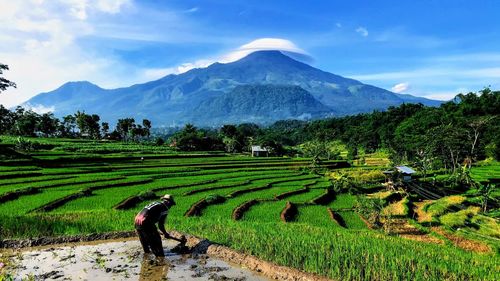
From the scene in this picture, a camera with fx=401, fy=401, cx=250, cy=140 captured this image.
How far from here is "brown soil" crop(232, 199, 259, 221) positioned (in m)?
22.3

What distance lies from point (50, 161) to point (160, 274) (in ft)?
124

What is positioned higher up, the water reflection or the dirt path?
the water reflection

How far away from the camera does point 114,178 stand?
32.8 meters

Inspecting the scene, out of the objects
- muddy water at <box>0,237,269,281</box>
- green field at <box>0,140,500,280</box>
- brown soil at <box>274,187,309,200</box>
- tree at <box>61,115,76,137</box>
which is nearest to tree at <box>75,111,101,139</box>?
tree at <box>61,115,76,137</box>

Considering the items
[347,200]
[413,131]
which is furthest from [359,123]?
[347,200]

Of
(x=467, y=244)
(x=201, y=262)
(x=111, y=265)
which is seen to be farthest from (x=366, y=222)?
(x=111, y=265)

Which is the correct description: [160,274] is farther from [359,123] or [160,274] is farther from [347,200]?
[359,123]

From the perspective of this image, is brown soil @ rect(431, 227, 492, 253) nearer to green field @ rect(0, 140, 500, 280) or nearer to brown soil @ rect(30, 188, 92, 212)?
green field @ rect(0, 140, 500, 280)

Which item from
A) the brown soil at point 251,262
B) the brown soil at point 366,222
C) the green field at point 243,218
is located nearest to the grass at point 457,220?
the brown soil at point 366,222

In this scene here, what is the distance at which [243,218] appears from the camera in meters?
22.2

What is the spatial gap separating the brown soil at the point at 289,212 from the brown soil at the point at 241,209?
7.32 ft

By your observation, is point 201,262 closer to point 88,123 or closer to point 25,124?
point 25,124

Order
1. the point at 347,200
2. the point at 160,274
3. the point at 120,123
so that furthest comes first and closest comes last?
the point at 120,123, the point at 347,200, the point at 160,274

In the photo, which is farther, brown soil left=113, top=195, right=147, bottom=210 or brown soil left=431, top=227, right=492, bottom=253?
brown soil left=113, top=195, right=147, bottom=210
